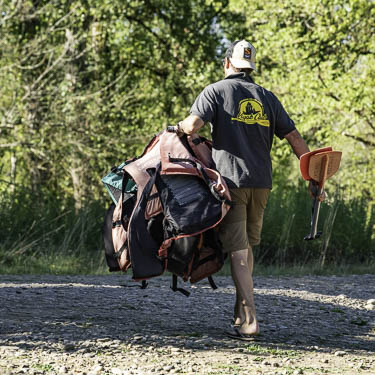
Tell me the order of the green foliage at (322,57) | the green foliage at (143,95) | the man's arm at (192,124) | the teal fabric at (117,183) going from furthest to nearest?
the green foliage at (322,57) < the green foliage at (143,95) < the teal fabric at (117,183) < the man's arm at (192,124)

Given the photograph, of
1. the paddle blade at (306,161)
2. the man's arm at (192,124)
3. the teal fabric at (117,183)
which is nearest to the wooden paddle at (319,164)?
the paddle blade at (306,161)

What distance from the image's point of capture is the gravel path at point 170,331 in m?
4.43

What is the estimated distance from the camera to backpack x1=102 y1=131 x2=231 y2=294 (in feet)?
15.5

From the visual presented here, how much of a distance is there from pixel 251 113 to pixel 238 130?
163mm

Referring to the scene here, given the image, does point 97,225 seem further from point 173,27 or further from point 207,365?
point 173,27

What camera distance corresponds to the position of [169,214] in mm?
4707

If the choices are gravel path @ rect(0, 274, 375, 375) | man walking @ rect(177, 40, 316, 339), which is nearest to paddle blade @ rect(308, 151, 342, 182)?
man walking @ rect(177, 40, 316, 339)

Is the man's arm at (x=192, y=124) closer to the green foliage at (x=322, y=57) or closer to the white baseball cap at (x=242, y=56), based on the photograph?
the white baseball cap at (x=242, y=56)

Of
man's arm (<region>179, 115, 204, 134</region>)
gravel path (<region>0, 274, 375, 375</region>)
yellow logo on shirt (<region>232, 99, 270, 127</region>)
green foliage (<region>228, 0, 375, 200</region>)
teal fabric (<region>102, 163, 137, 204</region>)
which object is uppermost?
green foliage (<region>228, 0, 375, 200</region>)

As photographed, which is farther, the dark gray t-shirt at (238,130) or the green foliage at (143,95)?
the green foliage at (143,95)

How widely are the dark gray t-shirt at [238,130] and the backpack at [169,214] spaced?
Result: 0.54 feet

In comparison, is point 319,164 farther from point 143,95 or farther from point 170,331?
point 143,95

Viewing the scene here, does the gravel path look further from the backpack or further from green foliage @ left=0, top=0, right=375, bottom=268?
green foliage @ left=0, top=0, right=375, bottom=268

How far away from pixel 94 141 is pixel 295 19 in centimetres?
602
